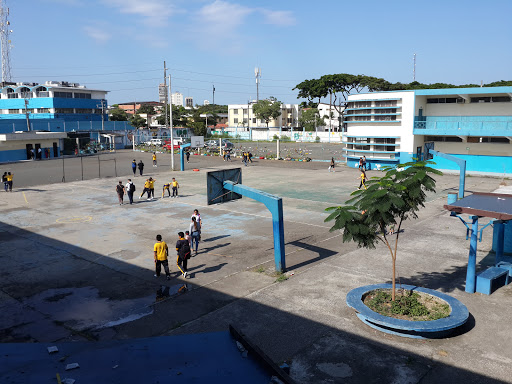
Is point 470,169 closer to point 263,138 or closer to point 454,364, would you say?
point 454,364

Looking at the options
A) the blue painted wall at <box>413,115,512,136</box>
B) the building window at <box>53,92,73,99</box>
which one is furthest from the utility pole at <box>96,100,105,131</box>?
the blue painted wall at <box>413,115,512,136</box>

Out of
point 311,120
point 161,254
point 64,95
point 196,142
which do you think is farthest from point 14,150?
point 311,120

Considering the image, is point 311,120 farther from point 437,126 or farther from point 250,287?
point 250,287

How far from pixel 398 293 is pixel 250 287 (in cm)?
440

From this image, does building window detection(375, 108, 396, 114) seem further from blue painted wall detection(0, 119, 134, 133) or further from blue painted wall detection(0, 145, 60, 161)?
blue painted wall detection(0, 119, 134, 133)

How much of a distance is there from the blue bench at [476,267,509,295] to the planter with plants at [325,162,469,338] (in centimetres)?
189

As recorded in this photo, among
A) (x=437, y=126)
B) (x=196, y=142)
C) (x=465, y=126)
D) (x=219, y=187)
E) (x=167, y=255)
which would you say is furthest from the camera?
(x=196, y=142)

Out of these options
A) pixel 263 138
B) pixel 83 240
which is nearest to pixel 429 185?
pixel 83 240

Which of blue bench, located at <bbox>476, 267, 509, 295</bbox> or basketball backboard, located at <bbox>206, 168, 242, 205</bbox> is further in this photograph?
basketball backboard, located at <bbox>206, 168, 242, 205</bbox>

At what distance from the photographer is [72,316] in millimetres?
11734

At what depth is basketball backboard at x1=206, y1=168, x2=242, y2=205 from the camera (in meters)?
15.6

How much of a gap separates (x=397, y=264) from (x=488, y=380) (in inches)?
278

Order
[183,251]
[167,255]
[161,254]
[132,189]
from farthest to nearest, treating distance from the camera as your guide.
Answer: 1. [132,189]
2. [167,255]
3. [183,251]
4. [161,254]

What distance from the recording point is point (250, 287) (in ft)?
44.1
